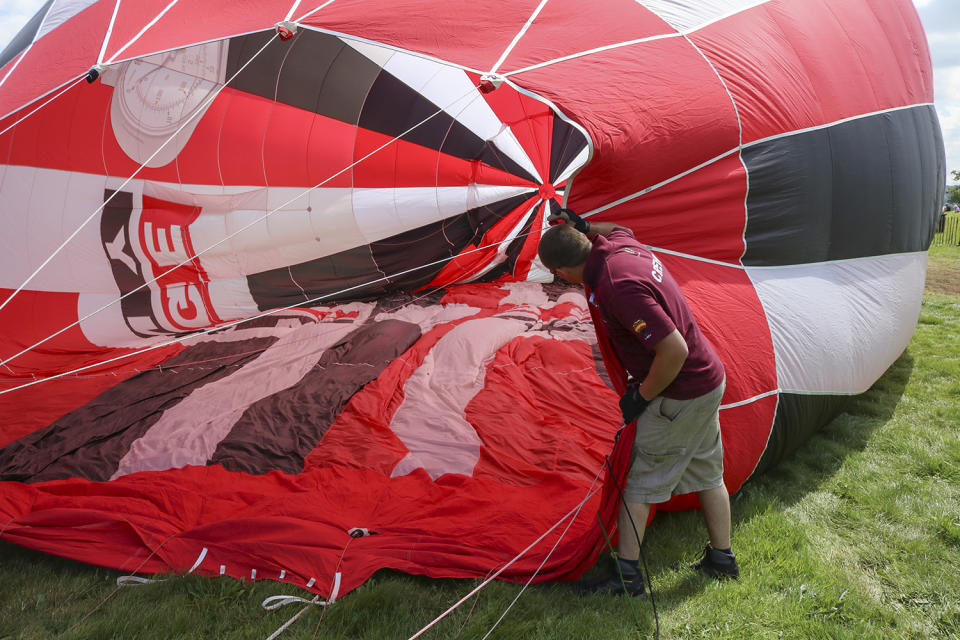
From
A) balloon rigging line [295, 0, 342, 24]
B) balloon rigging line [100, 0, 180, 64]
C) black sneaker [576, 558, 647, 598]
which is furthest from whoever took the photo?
balloon rigging line [100, 0, 180, 64]

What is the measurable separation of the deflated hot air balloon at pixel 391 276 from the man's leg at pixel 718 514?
0.28 m

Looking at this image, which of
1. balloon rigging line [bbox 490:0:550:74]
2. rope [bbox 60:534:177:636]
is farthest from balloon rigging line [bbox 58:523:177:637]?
balloon rigging line [bbox 490:0:550:74]

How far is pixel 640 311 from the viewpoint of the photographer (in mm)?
1677

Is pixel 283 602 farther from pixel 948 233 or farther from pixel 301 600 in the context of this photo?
pixel 948 233

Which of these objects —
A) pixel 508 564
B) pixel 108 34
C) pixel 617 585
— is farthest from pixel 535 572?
pixel 108 34

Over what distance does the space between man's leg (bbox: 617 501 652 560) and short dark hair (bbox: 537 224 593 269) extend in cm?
76

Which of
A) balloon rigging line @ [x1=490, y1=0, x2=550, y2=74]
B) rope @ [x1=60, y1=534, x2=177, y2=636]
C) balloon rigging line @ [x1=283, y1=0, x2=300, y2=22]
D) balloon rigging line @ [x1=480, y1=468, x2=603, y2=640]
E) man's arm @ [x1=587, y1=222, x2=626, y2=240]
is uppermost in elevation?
balloon rigging line @ [x1=283, y1=0, x2=300, y2=22]

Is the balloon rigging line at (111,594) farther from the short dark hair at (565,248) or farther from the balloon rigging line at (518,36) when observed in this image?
the balloon rigging line at (518,36)

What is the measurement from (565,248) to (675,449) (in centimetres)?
69

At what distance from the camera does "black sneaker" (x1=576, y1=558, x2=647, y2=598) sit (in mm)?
1914

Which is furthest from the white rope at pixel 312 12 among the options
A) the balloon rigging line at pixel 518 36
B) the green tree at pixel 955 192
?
the green tree at pixel 955 192

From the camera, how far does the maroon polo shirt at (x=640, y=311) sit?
1.68 metres

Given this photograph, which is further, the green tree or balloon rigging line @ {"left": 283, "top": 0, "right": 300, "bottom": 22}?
the green tree

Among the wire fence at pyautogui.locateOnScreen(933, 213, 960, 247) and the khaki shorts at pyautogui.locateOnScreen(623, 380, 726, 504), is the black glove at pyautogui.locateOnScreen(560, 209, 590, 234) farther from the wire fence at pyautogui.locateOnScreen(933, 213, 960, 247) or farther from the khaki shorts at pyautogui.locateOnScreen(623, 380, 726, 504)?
the wire fence at pyautogui.locateOnScreen(933, 213, 960, 247)
